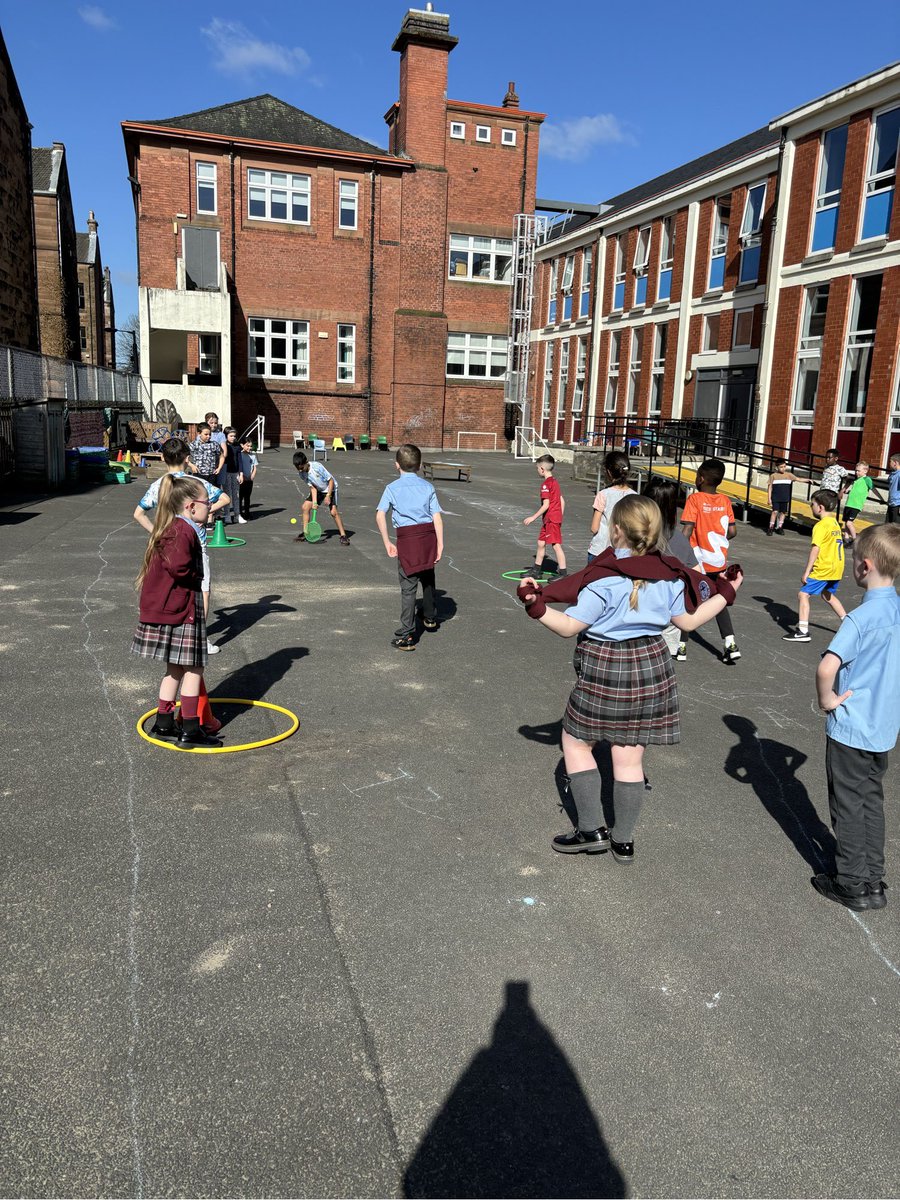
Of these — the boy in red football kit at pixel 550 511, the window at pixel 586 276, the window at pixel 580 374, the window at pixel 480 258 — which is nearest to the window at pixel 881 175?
the boy in red football kit at pixel 550 511

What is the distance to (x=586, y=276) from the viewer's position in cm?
3869

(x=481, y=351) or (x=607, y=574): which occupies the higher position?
(x=481, y=351)

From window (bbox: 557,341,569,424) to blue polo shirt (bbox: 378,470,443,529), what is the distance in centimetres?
3428

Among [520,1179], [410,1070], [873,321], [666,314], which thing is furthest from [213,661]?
[666,314]

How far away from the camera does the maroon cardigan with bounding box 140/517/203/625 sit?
5.25m

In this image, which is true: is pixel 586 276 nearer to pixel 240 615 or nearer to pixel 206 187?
pixel 206 187

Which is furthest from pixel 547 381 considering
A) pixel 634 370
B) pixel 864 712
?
pixel 864 712

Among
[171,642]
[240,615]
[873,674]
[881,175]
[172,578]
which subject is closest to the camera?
[873,674]

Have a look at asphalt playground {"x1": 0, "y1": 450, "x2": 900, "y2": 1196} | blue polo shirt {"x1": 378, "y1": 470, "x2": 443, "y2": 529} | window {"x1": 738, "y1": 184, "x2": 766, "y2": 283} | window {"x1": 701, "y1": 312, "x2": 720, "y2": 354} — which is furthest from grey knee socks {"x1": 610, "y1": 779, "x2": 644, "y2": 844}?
window {"x1": 701, "y1": 312, "x2": 720, "y2": 354}

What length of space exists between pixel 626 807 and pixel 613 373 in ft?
113

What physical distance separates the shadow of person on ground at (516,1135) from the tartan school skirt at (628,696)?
145cm

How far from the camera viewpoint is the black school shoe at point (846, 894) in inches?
157

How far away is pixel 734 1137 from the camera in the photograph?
2656 millimetres

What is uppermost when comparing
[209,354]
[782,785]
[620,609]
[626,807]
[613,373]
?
[209,354]
